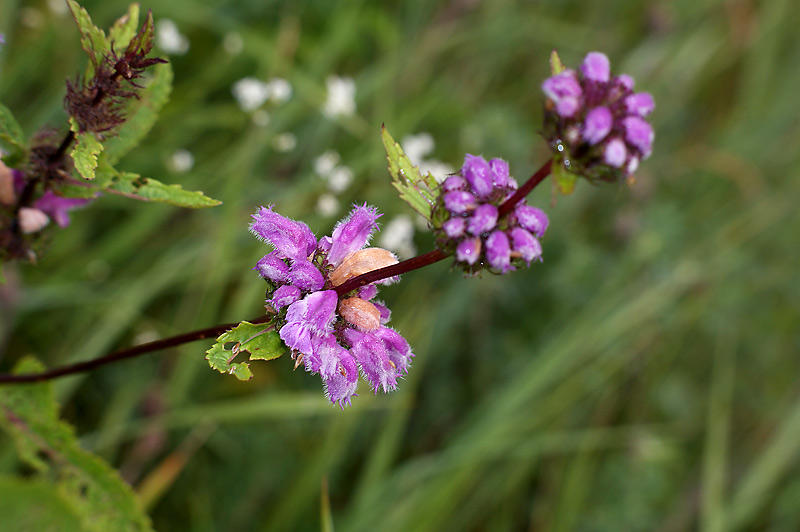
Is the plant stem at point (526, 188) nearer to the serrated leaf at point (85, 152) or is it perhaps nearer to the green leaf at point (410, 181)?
the green leaf at point (410, 181)

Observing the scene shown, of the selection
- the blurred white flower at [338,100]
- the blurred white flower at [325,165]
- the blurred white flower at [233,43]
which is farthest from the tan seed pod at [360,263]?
the blurred white flower at [233,43]

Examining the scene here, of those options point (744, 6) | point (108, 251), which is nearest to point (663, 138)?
point (744, 6)

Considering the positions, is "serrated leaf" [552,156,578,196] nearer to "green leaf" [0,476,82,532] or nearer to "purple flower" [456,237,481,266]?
"purple flower" [456,237,481,266]

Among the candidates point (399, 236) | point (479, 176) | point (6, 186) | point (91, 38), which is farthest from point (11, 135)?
point (399, 236)

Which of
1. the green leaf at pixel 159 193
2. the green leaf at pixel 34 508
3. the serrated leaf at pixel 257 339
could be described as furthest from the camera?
the green leaf at pixel 34 508

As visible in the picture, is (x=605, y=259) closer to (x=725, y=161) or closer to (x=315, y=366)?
(x=725, y=161)

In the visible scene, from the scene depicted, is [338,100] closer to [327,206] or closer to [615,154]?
[327,206]

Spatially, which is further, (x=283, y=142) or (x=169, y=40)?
(x=283, y=142)
